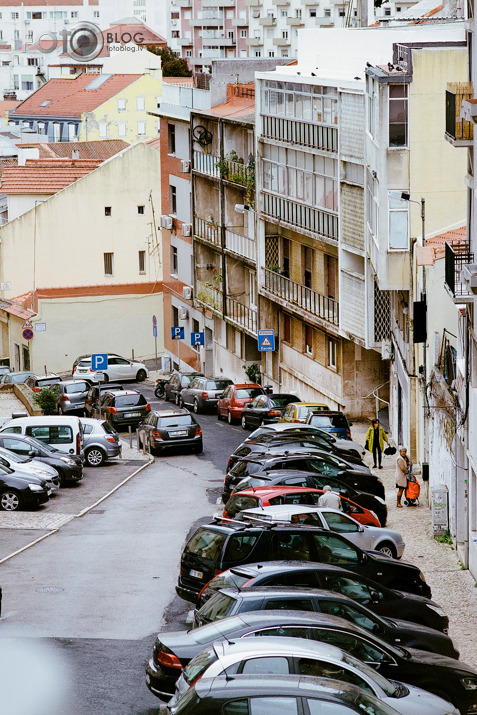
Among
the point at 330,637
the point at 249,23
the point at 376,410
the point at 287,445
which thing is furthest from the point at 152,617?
the point at 249,23

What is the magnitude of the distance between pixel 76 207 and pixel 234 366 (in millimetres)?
14963

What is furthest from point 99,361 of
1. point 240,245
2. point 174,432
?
point 240,245

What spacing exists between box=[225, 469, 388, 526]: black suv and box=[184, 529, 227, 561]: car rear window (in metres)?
5.41

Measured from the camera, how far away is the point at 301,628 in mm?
12086

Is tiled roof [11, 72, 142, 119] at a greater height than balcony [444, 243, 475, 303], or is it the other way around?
tiled roof [11, 72, 142, 119]

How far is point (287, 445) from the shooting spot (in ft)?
93.4

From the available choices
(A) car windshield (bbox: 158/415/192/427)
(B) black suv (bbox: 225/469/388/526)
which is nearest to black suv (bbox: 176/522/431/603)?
(B) black suv (bbox: 225/469/388/526)

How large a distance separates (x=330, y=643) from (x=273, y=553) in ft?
14.5

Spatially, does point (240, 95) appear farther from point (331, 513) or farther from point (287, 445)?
point (331, 513)

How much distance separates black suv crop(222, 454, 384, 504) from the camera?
83.4ft

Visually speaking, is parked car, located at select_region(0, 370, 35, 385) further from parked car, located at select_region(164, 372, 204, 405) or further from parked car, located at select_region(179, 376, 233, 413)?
parked car, located at select_region(179, 376, 233, 413)

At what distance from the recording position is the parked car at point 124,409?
43.6 meters

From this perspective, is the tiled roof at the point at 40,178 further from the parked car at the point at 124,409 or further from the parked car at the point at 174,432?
the parked car at the point at 174,432

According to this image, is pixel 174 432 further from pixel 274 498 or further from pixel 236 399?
pixel 274 498
